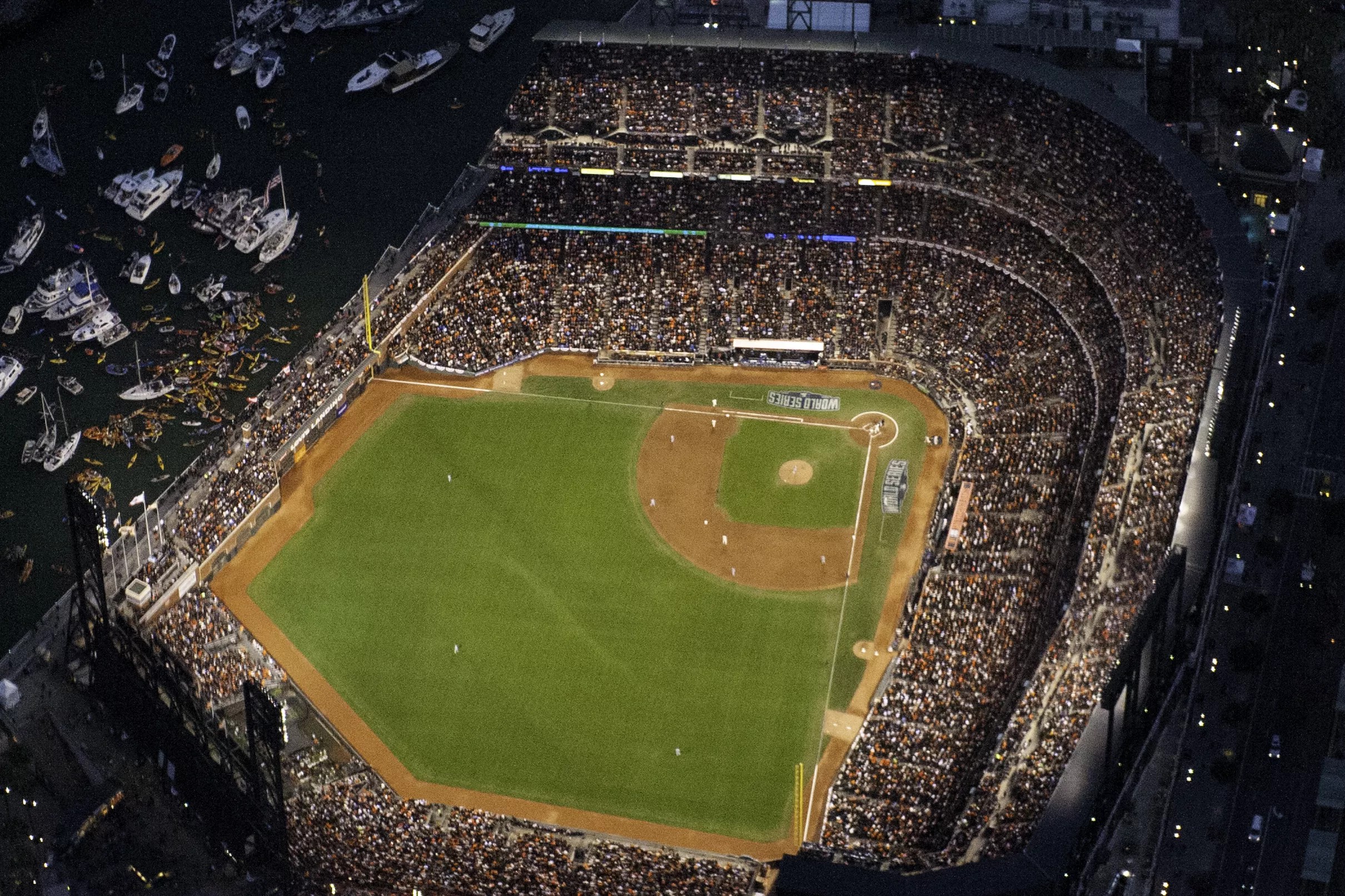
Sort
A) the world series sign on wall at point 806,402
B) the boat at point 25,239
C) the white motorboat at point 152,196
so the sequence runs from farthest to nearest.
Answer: the white motorboat at point 152,196
the boat at point 25,239
the world series sign on wall at point 806,402

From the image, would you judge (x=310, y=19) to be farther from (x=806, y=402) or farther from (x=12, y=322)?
(x=806, y=402)

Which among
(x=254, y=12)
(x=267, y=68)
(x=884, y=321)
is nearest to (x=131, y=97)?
(x=267, y=68)

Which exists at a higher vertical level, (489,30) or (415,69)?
(489,30)

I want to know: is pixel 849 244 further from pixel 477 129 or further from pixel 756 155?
pixel 477 129

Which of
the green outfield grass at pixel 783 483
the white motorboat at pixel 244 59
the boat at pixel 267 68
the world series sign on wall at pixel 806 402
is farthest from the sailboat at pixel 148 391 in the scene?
the world series sign on wall at pixel 806 402

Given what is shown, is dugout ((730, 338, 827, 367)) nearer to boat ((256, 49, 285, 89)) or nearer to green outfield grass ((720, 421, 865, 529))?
green outfield grass ((720, 421, 865, 529))

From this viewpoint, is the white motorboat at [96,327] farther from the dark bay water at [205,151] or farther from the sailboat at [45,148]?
the sailboat at [45,148]
